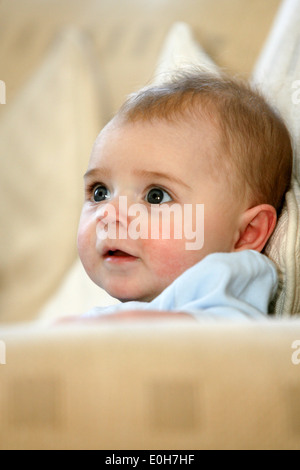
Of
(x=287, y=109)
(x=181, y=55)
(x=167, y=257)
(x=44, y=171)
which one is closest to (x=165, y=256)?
(x=167, y=257)

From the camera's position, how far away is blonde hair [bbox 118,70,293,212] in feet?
2.87

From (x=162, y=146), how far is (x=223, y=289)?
0.82ft

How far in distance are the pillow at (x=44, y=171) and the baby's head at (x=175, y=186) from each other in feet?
1.98

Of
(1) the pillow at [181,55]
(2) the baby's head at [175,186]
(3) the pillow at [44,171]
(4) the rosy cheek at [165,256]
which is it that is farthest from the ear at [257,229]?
(3) the pillow at [44,171]

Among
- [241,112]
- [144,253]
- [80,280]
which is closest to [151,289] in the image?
[144,253]

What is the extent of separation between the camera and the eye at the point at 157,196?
845 millimetres

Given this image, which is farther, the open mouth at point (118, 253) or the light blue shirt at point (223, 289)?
the open mouth at point (118, 253)

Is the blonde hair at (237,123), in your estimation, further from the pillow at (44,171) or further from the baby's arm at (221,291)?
the pillow at (44,171)

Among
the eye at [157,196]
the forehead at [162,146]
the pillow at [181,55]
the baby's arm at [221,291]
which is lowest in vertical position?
the baby's arm at [221,291]

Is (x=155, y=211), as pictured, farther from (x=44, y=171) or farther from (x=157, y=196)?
(x=44, y=171)

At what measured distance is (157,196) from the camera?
85 centimetres

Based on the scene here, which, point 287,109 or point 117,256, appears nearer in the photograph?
point 117,256
